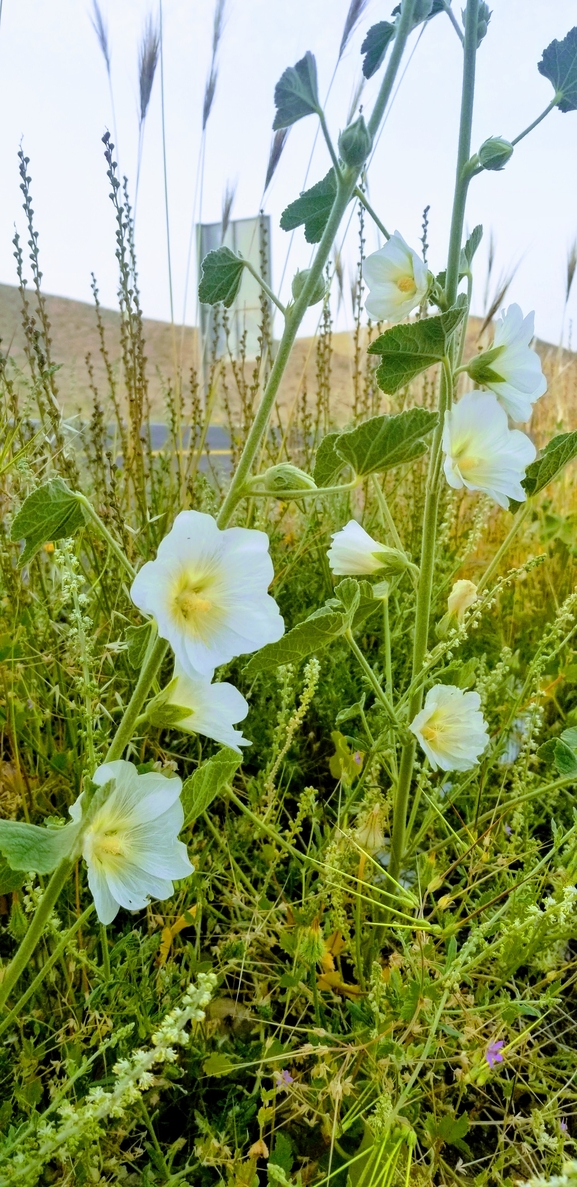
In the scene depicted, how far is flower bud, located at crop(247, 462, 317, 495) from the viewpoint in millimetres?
485

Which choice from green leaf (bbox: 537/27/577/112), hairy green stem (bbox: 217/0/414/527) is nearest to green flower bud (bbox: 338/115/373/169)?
hairy green stem (bbox: 217/0/414/527)

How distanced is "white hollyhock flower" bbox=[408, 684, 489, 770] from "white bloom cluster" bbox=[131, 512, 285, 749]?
11.6 inches

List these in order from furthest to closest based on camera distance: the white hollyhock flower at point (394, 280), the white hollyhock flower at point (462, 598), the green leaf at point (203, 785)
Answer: the white hollyhock flower at point (462, 598)
the white hollyhock flower at point (394, 280)
the green leaf at point (203, 785)

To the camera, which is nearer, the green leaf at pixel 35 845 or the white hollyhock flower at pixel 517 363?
the green leaf at pixel 35 845

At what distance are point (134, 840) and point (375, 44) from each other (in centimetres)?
66

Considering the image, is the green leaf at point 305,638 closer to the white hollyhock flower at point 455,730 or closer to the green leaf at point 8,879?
the white hollyhock flower at point 455,730

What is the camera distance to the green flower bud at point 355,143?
460 millimetres

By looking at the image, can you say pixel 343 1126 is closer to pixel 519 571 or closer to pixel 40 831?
pixel 40 831

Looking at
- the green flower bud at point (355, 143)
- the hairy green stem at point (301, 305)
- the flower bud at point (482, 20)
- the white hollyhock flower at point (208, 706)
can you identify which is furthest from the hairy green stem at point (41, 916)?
the flower bud at point (482, 20)

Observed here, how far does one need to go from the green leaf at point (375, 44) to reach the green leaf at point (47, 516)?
0.45m

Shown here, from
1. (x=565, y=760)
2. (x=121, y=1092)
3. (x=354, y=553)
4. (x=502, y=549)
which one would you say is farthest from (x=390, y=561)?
(x=121, y=1092)

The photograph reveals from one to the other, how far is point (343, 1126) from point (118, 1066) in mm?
242

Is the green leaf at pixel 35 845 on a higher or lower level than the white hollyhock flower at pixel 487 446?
lower

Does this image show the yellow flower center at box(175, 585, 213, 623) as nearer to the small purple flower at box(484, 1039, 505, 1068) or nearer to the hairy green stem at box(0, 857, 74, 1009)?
the hairy green stem at box(0, 857, 74, 1009)
